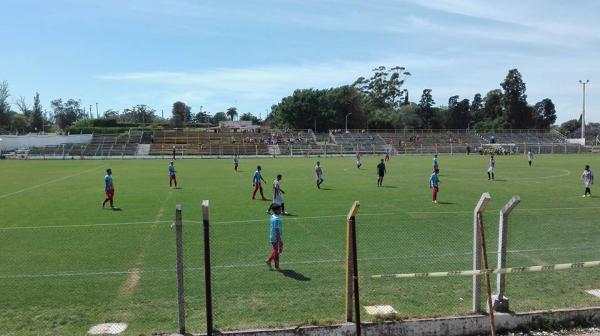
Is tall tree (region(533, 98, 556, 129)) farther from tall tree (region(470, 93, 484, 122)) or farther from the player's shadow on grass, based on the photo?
the player's shadow on grass

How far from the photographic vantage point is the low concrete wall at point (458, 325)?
23.6 feet

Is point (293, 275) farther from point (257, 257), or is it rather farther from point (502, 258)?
point (502, 258)

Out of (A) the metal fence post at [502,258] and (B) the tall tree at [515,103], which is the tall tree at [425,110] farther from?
(A) the metal fence post at [502,258]

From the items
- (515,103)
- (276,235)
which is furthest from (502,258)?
(515,103)

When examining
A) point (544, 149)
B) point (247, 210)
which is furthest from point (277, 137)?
point (247, 210)

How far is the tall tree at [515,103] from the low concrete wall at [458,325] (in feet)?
374

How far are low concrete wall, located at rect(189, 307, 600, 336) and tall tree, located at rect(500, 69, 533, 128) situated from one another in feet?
374

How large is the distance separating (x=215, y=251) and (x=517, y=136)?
90712 mm

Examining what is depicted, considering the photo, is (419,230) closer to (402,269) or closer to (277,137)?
(402,269)

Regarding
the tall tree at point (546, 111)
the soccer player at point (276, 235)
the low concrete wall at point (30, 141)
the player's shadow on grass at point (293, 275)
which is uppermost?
the tall tree at point (546, 111)

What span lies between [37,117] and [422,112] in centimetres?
9338

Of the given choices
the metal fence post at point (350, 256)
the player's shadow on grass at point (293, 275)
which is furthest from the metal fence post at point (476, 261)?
the player's shadow on grass at point (293, 275)

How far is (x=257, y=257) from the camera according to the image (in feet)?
39.2

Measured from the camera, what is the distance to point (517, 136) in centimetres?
9300
